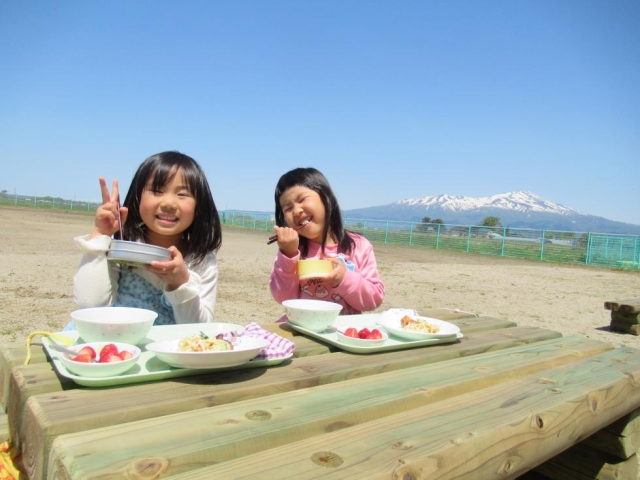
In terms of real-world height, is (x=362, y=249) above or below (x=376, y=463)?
above

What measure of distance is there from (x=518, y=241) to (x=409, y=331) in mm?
22556

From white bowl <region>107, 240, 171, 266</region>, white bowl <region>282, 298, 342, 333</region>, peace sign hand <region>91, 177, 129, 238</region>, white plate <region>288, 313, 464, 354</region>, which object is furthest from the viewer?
peace sign hand <region>91, 177, 129, 238</region>

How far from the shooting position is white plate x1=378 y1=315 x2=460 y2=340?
197cm

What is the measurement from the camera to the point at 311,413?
1164mm

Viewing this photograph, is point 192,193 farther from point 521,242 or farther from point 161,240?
point 521,242

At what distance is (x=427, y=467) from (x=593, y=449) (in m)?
1.87

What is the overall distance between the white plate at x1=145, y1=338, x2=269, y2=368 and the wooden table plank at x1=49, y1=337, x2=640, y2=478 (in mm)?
180

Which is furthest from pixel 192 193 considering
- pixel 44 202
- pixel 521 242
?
pixel 44 202

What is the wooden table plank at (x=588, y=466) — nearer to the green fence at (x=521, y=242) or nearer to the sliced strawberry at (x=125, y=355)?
the sliced strawberry at (x=125, y=355)

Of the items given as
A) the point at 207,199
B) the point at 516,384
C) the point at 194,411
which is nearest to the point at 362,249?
the point at 207,199

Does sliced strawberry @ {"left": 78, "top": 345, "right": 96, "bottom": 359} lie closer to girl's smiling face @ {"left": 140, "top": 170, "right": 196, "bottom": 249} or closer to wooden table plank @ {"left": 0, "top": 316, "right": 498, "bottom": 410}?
wooden table plank @ {"left": 0, "top": 316, "right": 498, "bottom": 410}

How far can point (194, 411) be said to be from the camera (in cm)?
113

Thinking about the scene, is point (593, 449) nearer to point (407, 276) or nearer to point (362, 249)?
point (362, 249)

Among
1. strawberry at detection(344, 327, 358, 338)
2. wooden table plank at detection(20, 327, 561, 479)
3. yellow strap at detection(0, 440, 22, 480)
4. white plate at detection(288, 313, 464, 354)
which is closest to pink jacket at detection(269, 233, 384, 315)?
white plate at detection(288, 313, 464, 354)
